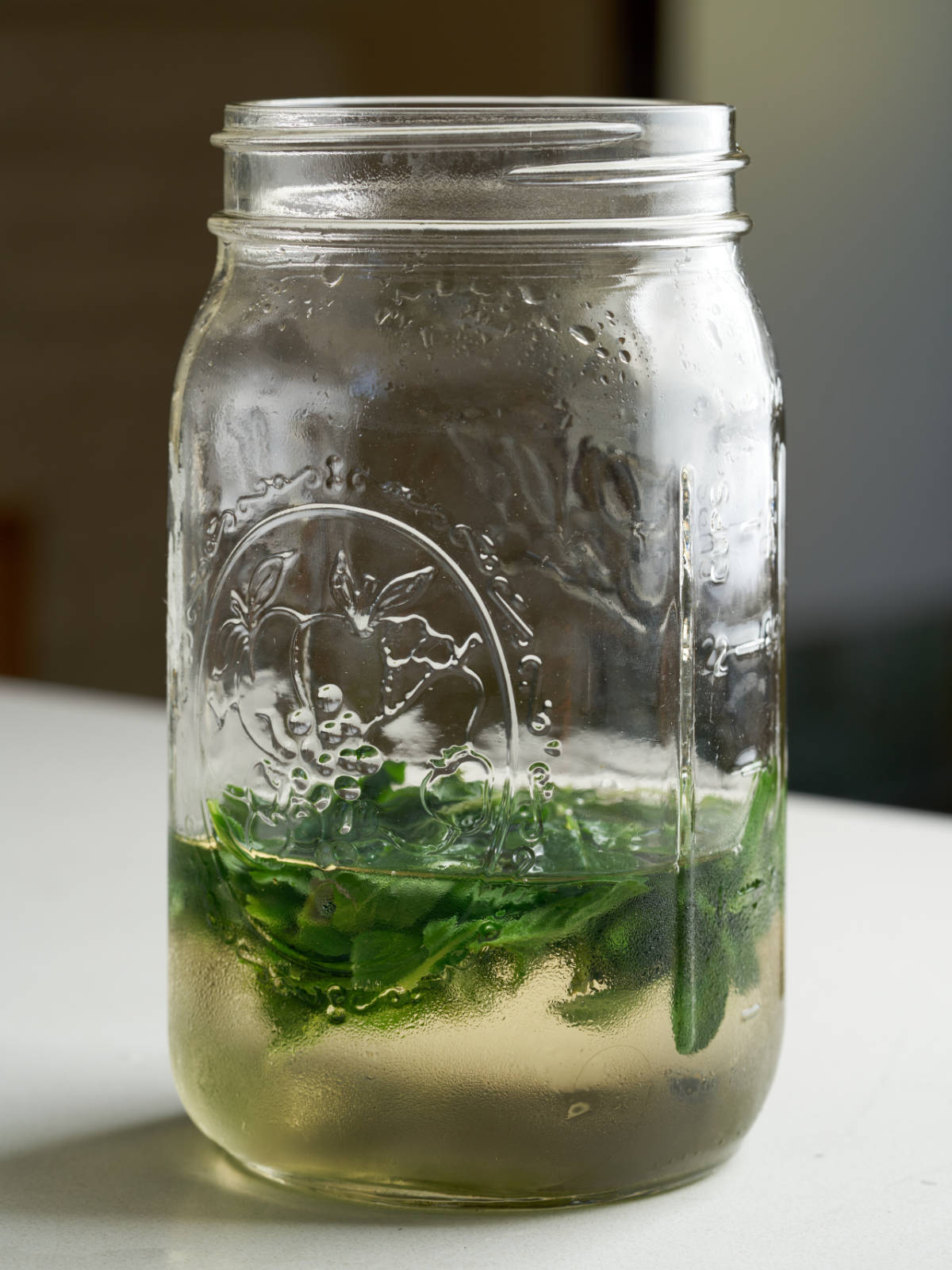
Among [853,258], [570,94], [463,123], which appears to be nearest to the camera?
[463,123]

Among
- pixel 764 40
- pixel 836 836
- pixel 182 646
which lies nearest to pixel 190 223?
pixel 764 40

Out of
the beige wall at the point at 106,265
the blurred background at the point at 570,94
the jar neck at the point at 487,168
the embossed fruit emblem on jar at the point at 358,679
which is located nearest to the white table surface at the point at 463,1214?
the embossed fruit emblem on jar at the point at 358,679

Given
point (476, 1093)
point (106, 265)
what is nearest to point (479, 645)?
point (476, 1093)

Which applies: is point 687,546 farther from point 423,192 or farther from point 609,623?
point 423,192

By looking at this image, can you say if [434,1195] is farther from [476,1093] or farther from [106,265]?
[106,265]

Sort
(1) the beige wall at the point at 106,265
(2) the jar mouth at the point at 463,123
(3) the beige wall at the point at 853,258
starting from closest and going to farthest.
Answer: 1. (2) the jar mouth at the point at 463,123
2. (3) the beige wall at the point at 853,258
3. (1) the beige wall at the point at 106,265

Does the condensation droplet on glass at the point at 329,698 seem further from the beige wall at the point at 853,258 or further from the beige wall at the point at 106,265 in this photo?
the beige wall at the point at 106,265
